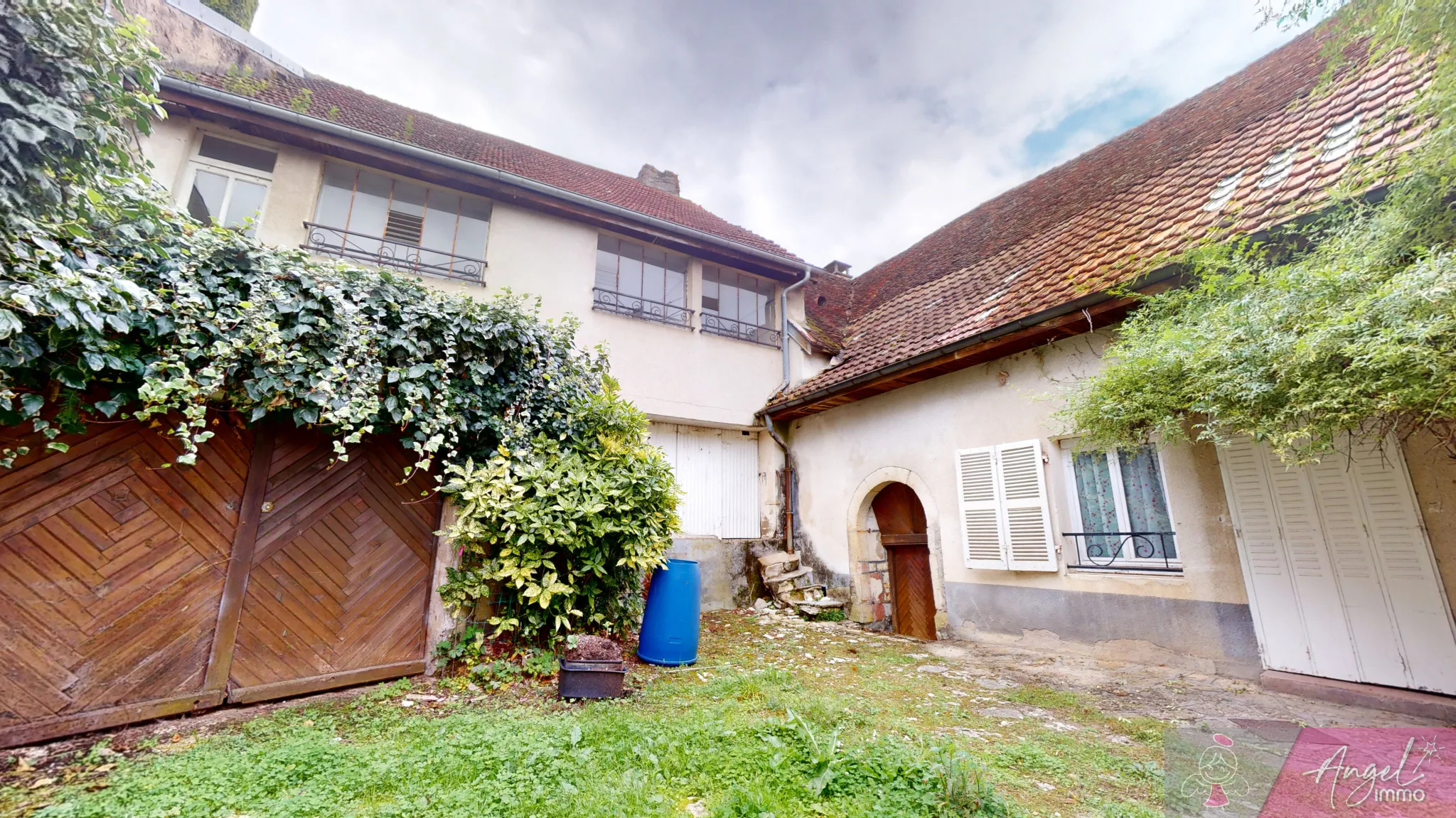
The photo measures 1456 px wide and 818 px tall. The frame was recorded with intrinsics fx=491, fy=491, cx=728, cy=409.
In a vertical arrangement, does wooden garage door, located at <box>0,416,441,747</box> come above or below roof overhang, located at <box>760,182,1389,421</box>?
below

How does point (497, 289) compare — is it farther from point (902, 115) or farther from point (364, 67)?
point (902, 115)

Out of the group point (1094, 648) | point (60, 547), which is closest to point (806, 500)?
point (1094, 648)

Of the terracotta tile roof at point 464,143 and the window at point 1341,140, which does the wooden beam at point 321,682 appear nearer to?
the terracotta tile roof at point 464,143

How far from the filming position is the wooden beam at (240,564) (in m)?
3.09

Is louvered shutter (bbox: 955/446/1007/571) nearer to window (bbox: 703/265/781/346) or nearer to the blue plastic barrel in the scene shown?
the blue plastic barrel

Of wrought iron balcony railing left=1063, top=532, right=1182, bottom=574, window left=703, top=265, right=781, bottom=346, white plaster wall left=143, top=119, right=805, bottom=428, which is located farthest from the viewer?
window left=703, top=265, right=781, bottom=346

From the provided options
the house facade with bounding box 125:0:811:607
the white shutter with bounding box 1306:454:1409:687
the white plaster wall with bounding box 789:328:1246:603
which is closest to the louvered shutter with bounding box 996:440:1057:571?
the white plaster wall with bounding box 789:328:1246:603

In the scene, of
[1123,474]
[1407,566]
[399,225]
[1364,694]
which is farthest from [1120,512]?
[399,225]

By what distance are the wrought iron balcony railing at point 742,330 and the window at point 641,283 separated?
350 millimetres

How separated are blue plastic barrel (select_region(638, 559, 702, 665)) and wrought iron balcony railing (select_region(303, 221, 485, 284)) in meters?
4.39

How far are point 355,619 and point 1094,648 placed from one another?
6112 millimetres

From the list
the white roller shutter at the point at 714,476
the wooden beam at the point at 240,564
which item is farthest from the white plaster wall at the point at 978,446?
the wooden beam at the point at 240,564

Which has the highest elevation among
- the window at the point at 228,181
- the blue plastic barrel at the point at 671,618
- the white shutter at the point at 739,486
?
the window at the point at 228,181

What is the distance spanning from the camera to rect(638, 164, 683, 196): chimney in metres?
10.6
